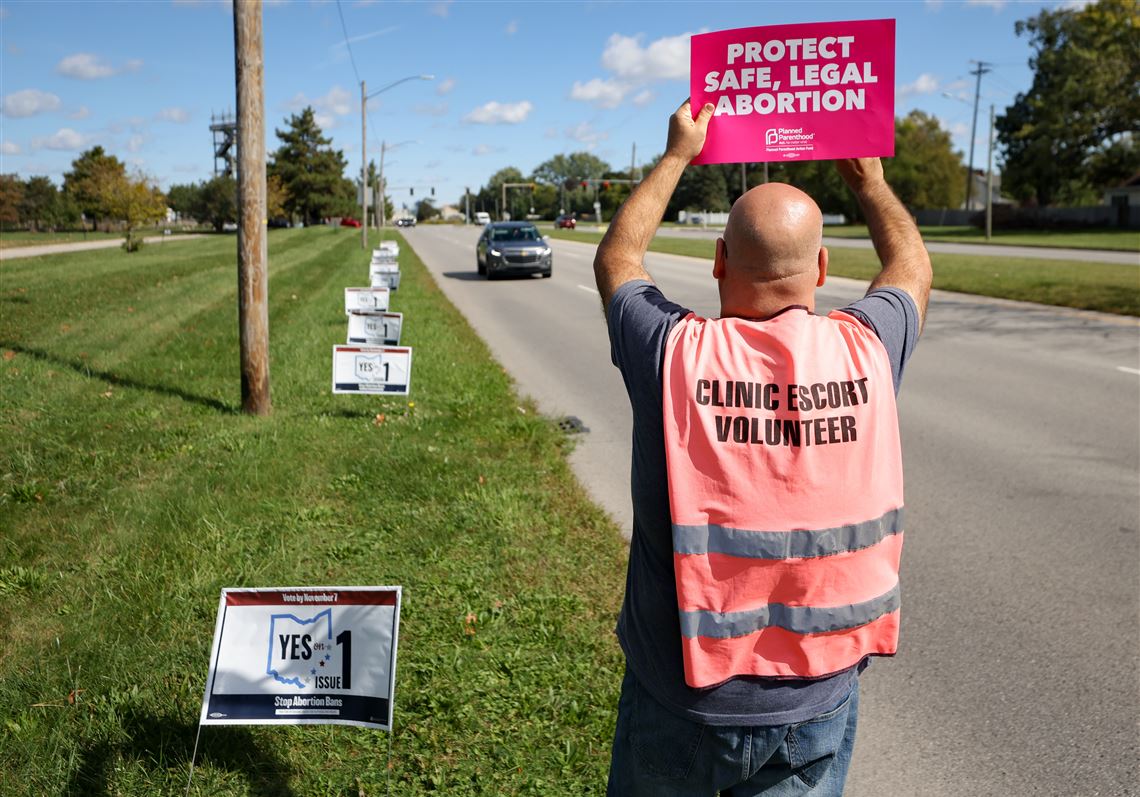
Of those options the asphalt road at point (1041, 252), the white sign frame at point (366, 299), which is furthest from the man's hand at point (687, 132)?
the asphalt road at point (1041, 252)

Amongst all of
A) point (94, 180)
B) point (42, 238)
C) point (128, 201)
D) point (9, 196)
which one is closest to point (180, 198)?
point (9, 196)

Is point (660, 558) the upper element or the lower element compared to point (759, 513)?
lower

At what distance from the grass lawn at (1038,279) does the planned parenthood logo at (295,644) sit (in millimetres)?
16364

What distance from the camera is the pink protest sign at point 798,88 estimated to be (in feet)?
7.26

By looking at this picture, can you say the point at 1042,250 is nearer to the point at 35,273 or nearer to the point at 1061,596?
the point at 35,273

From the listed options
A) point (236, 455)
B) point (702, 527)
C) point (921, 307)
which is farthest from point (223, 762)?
point (236, 455)

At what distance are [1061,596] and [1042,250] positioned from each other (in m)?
37.0

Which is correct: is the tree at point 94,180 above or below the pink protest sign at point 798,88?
above

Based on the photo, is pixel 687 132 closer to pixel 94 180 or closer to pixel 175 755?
pixel 175 755

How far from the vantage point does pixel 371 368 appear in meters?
8.19

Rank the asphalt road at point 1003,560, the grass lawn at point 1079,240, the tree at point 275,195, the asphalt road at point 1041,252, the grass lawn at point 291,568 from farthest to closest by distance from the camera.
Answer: the tree at point 275,195 < the grass lawn at point 1079,240 < the asphalt road at point 1041,252 < the asphalt road at point 1003,560 < the grass lawn at point 291,568

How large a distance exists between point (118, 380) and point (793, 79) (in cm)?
908

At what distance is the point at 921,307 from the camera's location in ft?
7.00

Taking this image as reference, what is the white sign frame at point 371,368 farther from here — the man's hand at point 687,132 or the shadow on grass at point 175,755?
the man's hand at point 687,132
